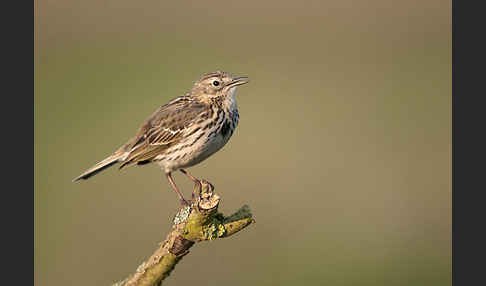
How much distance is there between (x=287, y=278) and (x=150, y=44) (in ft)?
48.6

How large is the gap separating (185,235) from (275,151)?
43.8ft

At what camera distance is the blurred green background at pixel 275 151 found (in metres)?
15.1

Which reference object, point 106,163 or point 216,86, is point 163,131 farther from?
point 216,86

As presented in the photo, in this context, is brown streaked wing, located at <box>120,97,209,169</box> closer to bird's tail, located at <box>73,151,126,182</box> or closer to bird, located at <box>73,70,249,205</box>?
bird, located at <box>73,70,249,205</box>

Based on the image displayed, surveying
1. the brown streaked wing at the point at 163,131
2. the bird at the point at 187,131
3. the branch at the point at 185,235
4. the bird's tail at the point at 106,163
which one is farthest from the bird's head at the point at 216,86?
the branch at the point at 185,235

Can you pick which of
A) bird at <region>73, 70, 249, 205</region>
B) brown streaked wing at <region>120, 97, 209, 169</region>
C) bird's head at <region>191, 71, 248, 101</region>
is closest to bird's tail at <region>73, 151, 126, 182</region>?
bird at <region>73, 70, 249, 205</region>

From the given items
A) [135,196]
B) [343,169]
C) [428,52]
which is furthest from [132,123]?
[428,52]

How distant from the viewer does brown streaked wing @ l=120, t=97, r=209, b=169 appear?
9.06 metres

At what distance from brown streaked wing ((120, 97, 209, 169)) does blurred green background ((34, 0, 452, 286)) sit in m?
4.90

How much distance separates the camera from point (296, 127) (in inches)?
834

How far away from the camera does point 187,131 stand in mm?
8992

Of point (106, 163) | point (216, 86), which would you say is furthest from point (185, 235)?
point (216, 86)

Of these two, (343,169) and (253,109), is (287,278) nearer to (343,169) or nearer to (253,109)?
(343,169)

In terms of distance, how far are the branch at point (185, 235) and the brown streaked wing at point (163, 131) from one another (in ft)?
6.16
